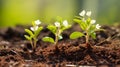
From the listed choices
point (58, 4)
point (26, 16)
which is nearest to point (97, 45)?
point (26, 16)

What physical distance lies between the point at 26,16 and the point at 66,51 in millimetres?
16250

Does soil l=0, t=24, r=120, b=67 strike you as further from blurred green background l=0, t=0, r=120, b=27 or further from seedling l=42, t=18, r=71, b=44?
blurred green background l=0, t=0, r=120, b=27

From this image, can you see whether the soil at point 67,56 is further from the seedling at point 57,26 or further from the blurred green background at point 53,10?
the blurred green background at point 53,10

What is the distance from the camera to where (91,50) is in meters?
2.77

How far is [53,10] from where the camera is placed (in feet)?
69.2

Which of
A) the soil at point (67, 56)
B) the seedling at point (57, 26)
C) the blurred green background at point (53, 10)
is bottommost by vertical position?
the soil at point (67, 56)

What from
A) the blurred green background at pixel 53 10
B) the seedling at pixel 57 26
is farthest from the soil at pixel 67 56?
the blurred green background at pixel 53 10

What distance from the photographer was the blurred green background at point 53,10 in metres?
10.2

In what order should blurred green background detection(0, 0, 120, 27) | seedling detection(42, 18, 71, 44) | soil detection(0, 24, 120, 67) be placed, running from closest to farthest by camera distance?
soil detection(0, 24, 120, 67)
seedling detection(42, 18, 71, 44)
blurred green background detection(0, 0, 120, 27)

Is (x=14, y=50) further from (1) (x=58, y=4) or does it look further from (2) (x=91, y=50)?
(1) (x=58, y=4)

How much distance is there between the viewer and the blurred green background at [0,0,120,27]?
33.5ft

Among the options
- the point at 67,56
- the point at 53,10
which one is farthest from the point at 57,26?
the point at 53,10

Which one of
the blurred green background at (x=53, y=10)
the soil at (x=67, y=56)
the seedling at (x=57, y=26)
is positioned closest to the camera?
the soil at (x=67, y=56)

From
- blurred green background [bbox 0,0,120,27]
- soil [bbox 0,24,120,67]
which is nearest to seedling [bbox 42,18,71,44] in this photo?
soil [bbox 0,24,120,67]
